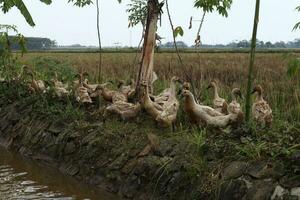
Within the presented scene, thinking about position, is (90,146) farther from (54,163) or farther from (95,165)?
(54,163)

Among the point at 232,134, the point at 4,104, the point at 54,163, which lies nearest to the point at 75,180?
the point at 54,163

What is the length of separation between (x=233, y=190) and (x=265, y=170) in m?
0.49

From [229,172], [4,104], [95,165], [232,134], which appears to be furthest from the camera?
[4,104]

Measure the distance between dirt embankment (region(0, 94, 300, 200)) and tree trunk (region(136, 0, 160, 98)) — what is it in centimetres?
157

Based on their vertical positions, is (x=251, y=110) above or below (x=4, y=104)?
above

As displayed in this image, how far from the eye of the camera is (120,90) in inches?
446

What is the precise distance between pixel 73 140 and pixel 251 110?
357 cm

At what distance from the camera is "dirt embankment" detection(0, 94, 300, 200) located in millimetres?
6609

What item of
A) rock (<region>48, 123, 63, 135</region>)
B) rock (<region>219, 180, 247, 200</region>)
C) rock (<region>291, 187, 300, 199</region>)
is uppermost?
rock (<region>291, 187, 300, 199</region>)

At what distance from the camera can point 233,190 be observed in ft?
22.1

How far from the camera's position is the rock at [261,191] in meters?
6.36

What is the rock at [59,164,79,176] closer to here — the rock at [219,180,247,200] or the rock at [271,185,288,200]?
the rock at [219,180,247,200]

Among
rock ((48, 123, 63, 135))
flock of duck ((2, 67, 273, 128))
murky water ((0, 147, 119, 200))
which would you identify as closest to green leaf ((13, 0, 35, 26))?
flock of duck ((2, 67, 273, 128))

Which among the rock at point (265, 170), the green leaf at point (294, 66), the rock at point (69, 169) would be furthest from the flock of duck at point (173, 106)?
the green leaf at point (294, 66)
